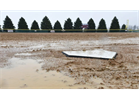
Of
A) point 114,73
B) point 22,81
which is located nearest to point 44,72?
point 22,81

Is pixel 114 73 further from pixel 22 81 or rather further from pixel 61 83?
pixel 22 81

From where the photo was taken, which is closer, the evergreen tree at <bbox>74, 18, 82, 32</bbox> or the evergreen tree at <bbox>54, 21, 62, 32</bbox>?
the evergreen tree at <bbox>54, 21, 62, 32</bbox>

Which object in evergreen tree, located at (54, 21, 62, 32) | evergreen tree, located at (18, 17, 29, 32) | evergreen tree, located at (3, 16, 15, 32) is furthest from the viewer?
evergreen tree, located at (54, 21, 62, 32)

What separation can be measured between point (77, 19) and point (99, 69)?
127ft

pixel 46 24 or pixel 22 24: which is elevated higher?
pixel 46 24

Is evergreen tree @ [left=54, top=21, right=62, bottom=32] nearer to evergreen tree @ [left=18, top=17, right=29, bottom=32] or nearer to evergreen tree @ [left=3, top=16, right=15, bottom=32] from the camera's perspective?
evergreen tree @ [left=18, top=17, right=29, bottom=32]

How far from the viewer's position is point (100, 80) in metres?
2.45

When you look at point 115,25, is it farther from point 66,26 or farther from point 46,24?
point 46,24

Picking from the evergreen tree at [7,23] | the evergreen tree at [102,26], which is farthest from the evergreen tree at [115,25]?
the evergreen tree at [7,23]

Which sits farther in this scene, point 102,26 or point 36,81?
point 102,26

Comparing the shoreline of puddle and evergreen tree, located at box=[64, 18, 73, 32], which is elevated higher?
evergreen tree, located at box=[64, 18, 73, 32]

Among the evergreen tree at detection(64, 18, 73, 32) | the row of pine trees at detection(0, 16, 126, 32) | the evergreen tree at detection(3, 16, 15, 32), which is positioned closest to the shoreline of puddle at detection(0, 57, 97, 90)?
the row of pine trees at detection(0, 16, 126, 32)

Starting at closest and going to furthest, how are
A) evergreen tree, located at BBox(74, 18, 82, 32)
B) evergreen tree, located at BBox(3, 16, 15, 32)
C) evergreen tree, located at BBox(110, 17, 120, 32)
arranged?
evergreen tree, located at BBox(3, 16, 15, 32) → evergreen tree, located at BBox(110, 17, 120, 32) → evergreen tree, located at BBox(74, 18, 82, 32)

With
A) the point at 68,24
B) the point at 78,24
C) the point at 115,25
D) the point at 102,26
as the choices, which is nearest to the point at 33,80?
the point at 68,24
